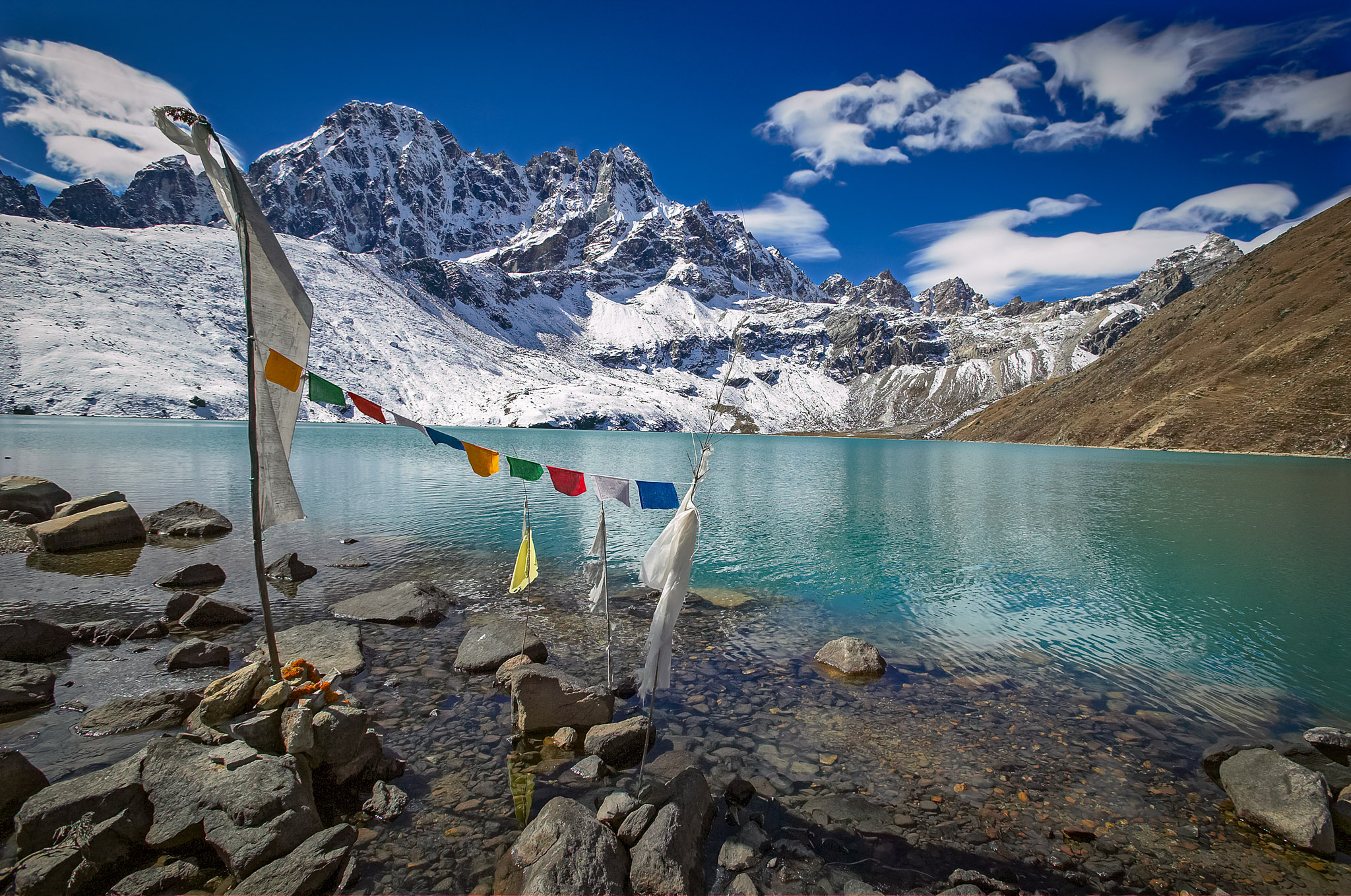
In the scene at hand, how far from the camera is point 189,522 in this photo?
2630 centimetres

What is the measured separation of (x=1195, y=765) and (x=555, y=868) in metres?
12.1

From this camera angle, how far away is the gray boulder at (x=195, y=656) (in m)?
12.6

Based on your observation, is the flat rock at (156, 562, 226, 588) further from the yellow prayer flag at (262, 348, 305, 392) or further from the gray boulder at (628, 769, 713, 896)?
the gray boulder at (628, 769, 713, 896)

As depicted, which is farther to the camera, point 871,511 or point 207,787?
point 871,511

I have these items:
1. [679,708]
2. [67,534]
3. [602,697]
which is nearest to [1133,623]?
[679,708]

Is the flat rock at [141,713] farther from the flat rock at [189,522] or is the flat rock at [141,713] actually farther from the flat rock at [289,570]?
the flat rock at [189,522]

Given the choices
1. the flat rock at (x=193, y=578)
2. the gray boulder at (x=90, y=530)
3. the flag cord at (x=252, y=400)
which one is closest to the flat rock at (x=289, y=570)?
the flat rock at (x=193, y=578)

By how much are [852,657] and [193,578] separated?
21.9 metres

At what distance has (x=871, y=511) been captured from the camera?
42781mm

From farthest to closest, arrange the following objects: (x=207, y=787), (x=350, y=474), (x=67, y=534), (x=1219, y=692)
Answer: (x=350, y=474), (x=67, y=534), (x=1219, y=692), (x=207, y=787)

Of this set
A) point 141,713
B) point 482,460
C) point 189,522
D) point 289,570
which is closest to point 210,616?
point 289,570

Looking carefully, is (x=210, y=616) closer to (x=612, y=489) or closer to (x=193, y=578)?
(x=193, y=578)

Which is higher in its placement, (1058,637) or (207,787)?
(207,787)

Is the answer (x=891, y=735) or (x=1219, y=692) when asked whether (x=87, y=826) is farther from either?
(x=1219, y=692)
